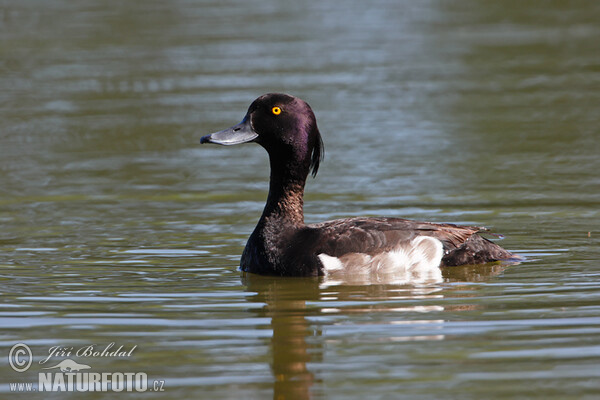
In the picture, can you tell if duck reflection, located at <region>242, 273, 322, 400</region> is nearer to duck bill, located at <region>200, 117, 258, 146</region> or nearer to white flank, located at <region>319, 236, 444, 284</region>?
white flank, located at <region>319, 236, 444, 284</region>

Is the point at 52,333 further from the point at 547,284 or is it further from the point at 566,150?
the point at 566,150

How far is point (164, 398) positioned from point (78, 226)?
5.04 meters

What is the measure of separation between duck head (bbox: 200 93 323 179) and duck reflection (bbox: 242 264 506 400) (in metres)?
1.10

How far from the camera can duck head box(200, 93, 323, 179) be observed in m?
9.15

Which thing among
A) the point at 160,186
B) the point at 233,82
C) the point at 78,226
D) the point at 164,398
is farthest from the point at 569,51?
the point at 164,398

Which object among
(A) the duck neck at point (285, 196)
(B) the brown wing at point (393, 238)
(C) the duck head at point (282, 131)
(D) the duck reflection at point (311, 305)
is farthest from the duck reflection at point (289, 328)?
(C) the duck head at point (282, 131)

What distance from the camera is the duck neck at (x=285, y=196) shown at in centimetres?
925

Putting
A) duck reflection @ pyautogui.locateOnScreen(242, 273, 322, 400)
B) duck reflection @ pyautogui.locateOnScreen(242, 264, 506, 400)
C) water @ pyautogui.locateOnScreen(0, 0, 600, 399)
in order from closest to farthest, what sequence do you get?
duck reflection @ pyautogui.locateOnScreen(242, 273, 322, 400) → duck reflection @ pyautogui.locateOnScreen(242, 264, 506, 400) → water @ pyautogui.locateOnScreen(0, 0, 600, 399)

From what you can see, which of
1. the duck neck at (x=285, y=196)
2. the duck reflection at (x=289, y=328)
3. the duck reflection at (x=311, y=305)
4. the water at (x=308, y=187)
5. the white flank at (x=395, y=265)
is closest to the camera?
the duck reflection at (x=289, y=328)

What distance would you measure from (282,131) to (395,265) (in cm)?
149

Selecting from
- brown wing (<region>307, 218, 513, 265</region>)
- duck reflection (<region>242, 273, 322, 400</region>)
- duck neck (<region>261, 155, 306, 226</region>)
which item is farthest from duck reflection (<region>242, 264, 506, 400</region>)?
duck neck (<region>261, 155, 306, 226</region>)

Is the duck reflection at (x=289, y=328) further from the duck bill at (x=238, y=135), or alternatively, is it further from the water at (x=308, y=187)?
the duck bill at (x=238, y=135)

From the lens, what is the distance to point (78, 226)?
10.8 metres

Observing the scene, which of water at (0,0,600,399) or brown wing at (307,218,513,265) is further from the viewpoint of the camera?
brown wing at (307,218,513,265)
